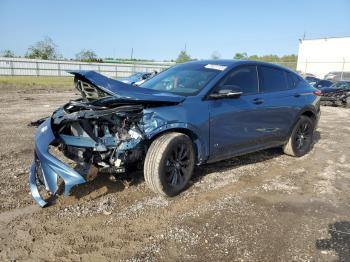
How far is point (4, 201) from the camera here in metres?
4.20

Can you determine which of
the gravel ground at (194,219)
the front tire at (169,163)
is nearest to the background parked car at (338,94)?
the gravel ground at (194,219)

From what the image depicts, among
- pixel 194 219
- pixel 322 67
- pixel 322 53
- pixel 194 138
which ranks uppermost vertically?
pixel 322 53

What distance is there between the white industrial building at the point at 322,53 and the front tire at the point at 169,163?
114 feet

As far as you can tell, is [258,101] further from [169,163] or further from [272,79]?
[169,163]

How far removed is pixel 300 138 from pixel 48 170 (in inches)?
185

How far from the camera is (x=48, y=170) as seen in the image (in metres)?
3.84

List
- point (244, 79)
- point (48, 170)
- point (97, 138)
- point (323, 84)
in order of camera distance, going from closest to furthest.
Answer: point (48, 170) → point (97, 138) → point (244, 79) → point (323, 84)

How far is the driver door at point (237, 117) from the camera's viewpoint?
4.81 m

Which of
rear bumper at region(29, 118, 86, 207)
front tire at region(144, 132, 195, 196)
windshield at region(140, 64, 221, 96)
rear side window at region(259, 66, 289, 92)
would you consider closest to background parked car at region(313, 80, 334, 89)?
rear side window at region(259, 66, 289, 92)

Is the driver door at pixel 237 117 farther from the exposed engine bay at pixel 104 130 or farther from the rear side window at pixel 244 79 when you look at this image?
the exposed engine bay at pixel 104 130

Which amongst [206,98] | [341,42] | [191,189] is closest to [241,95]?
[206,98]

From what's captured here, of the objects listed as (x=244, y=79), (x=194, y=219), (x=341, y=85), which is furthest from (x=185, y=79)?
(x=341, y=85)

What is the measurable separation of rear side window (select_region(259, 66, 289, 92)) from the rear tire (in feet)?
2.72

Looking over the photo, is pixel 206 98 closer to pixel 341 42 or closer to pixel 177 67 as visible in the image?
pixel 177 67
